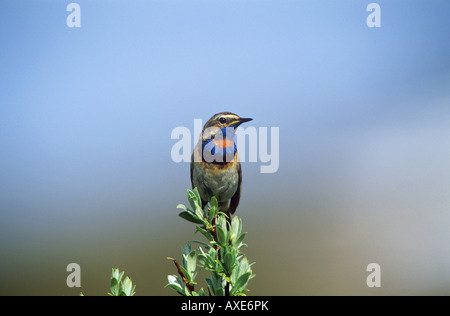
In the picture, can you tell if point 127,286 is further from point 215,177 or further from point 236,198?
point 236,198

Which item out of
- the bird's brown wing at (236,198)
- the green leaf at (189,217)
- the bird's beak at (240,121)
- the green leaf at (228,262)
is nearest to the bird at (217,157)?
the bird's beak at (240,121)

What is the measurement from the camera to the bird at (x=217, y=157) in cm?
339

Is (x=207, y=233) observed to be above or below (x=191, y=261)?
above

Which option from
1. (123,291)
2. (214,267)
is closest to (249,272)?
(214,267)

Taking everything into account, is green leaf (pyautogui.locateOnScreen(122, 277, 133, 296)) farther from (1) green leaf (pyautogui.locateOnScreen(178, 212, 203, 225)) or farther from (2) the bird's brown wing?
(2) the bird's brown wing

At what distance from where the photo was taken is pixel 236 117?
335 cm

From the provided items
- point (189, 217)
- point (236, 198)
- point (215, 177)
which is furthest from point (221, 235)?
point (236, 198)

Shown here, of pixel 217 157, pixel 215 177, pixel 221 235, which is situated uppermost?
pixel 217 157

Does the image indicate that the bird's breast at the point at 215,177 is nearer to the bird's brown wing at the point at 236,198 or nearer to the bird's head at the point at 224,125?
the bird's brown wing at the point at 236,198

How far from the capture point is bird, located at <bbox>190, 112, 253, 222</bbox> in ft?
11.1

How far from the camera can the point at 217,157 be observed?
11.3ft

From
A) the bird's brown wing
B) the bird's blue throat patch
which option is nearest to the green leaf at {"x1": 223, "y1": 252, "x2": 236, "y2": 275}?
the bird's blue throat patch

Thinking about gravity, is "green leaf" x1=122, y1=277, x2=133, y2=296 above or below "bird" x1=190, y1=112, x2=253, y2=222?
below
